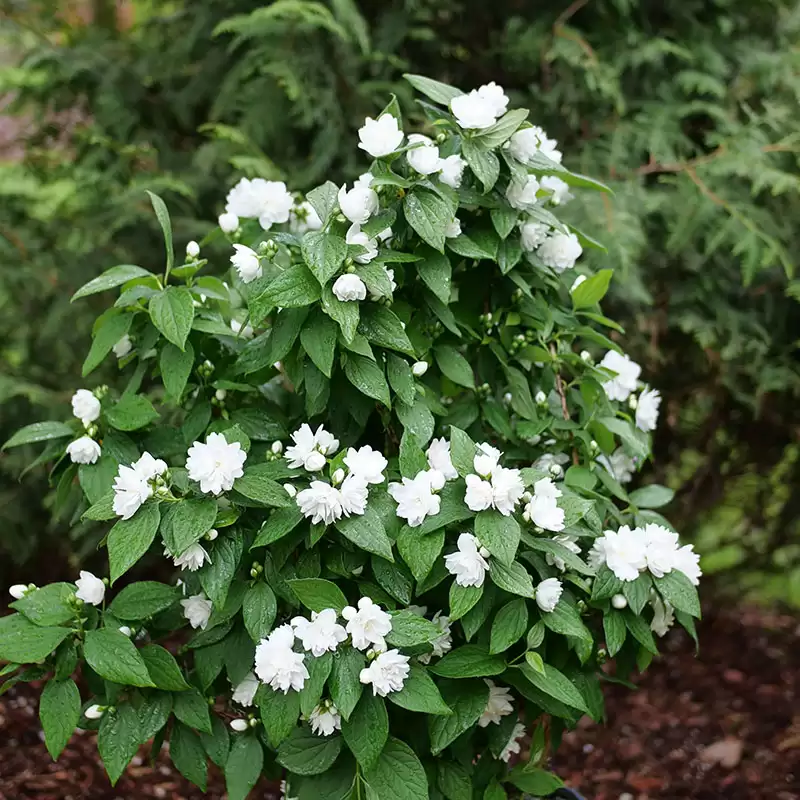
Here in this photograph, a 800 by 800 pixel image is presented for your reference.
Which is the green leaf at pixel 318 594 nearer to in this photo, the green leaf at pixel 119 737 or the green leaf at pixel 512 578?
the green leaf at pixel 512 578

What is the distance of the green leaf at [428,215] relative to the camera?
4.02 feet

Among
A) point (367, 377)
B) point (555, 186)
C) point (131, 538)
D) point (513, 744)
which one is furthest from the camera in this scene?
point (555, 186)

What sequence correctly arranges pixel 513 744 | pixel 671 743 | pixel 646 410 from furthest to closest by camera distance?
pixel 671 743 → pixel 646 410 → pixel 513 744

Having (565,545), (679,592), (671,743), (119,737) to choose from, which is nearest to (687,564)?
(679,592)

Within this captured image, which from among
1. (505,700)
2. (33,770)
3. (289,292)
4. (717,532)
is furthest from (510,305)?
(717,532)

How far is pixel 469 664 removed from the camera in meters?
1.22

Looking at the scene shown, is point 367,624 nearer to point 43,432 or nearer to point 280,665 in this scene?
point 280,665

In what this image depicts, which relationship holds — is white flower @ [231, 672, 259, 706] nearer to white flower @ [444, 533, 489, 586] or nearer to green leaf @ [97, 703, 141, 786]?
green leaf @ [97, 703, 141, 786]

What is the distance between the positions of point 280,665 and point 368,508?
24cm

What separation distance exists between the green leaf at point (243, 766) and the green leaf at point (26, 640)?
1.05ft

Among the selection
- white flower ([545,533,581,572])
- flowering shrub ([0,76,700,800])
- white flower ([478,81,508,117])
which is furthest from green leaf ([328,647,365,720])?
white flower ([478,81,508,117])

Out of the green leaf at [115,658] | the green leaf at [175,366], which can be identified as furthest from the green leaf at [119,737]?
the green leaf at [175,366]

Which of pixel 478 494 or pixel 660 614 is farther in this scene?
pixel 660 614

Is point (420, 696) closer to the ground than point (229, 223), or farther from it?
closer to the ground
